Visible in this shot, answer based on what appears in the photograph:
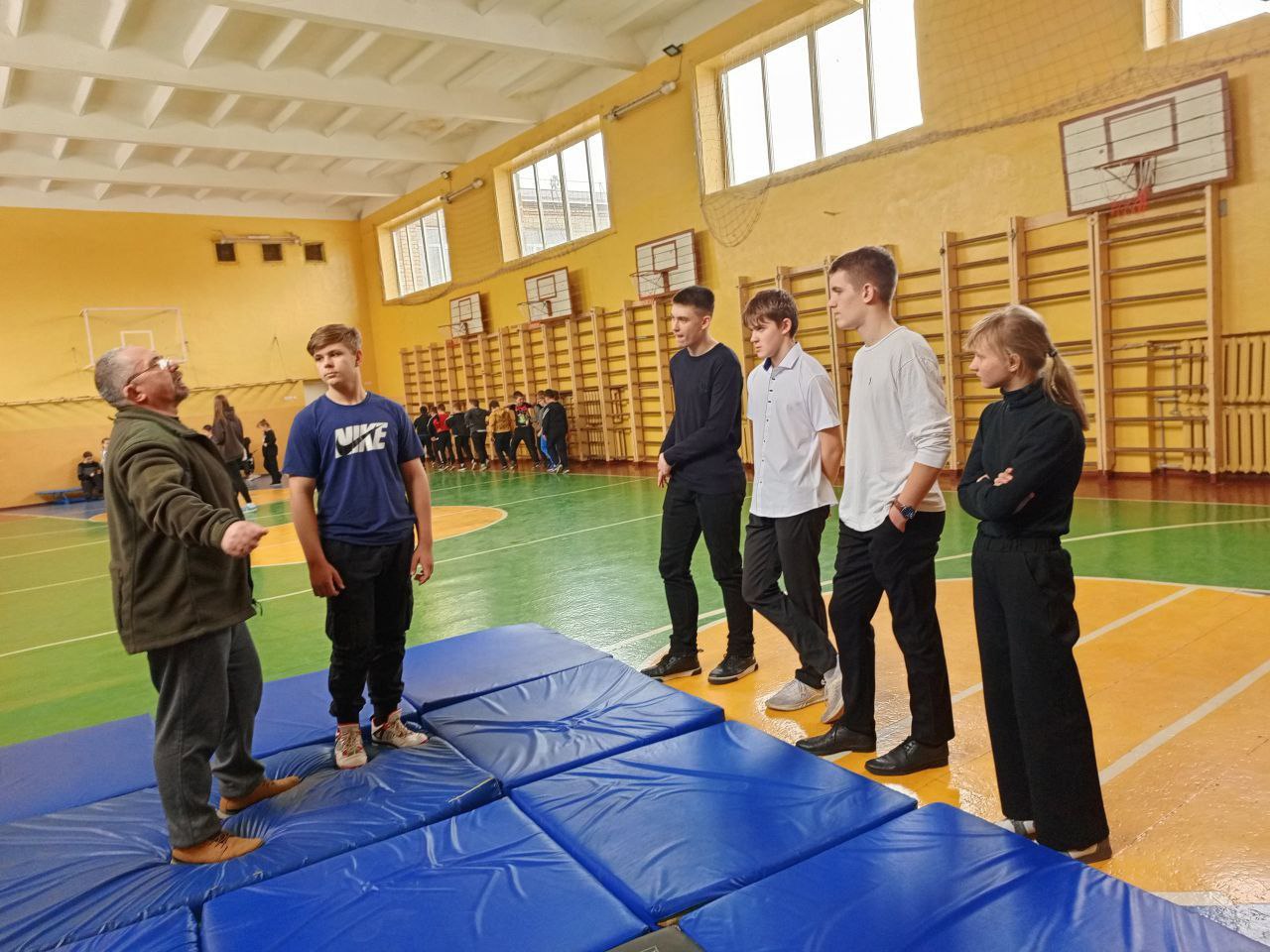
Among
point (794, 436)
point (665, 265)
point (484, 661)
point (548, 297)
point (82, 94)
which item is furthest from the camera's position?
point (548, 297)

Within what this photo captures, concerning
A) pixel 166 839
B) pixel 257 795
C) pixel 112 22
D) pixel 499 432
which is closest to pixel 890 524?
pixel 257 795

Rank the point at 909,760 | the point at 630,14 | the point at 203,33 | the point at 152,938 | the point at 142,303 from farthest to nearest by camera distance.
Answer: the point at 142,303 → the point at 630,14 → the point at 203,33 → the point at 909,760 → the point at 152,938

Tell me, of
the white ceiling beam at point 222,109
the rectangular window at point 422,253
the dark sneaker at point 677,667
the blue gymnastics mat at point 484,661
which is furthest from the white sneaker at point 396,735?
the rectangular window at point 422,253

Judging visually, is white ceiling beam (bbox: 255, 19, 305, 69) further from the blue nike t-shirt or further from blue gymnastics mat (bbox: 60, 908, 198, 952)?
blue gymnastics mat (bbox: 60, 908, 198, 952)

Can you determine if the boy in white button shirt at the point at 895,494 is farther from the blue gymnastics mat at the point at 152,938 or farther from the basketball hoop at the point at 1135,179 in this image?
the basketball hoop at the point at 1135,179

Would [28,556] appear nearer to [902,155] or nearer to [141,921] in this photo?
[141,921]

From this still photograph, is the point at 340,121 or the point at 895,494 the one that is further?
the point at 340,121

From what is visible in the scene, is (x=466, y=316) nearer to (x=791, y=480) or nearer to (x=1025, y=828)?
(x=791, y=480)

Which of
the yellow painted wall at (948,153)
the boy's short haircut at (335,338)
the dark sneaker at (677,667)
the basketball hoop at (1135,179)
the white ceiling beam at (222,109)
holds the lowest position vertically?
the dark sneaker at (677,667)

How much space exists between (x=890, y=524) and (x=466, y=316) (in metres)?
16.6

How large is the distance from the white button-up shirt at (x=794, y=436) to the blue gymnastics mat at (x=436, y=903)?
1683 millimetres

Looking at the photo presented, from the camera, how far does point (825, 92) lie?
11.1 meters

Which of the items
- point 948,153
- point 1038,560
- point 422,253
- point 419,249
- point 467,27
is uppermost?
point 467,27

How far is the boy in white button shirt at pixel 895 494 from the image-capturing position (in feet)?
9.35
